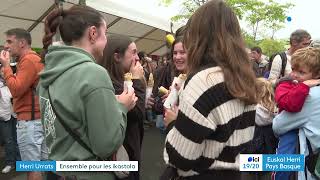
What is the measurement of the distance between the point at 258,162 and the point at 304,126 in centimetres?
47

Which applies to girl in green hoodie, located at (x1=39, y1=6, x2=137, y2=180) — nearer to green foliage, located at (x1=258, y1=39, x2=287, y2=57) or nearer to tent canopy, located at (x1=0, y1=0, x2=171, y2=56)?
tent canopy, located at (x1=0, y1=0, x2=171, y2=56)

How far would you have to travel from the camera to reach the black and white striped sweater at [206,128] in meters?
1.65

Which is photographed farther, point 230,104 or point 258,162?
point 258,162

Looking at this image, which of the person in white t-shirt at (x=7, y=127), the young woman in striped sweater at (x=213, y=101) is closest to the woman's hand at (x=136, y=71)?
the young woman in striped sweater at (x=213, y=101)

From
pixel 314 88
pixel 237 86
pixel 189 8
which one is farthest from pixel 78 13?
pixel 189 8

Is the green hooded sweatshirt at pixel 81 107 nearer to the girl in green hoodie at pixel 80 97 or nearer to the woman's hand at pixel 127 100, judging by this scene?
the girl in green hoodie at pixel 80 97

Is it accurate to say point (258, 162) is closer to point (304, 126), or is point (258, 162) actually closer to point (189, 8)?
point (304, 126)

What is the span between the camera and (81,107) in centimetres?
174

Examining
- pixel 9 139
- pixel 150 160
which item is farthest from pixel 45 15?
pixel 150 160

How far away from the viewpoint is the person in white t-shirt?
5.54 m

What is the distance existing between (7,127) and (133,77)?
12.2ft

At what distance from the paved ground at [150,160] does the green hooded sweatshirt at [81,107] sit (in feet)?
12.1

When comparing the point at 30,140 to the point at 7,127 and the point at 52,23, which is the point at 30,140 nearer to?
the point at 52,23

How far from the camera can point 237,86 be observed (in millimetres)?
1702
